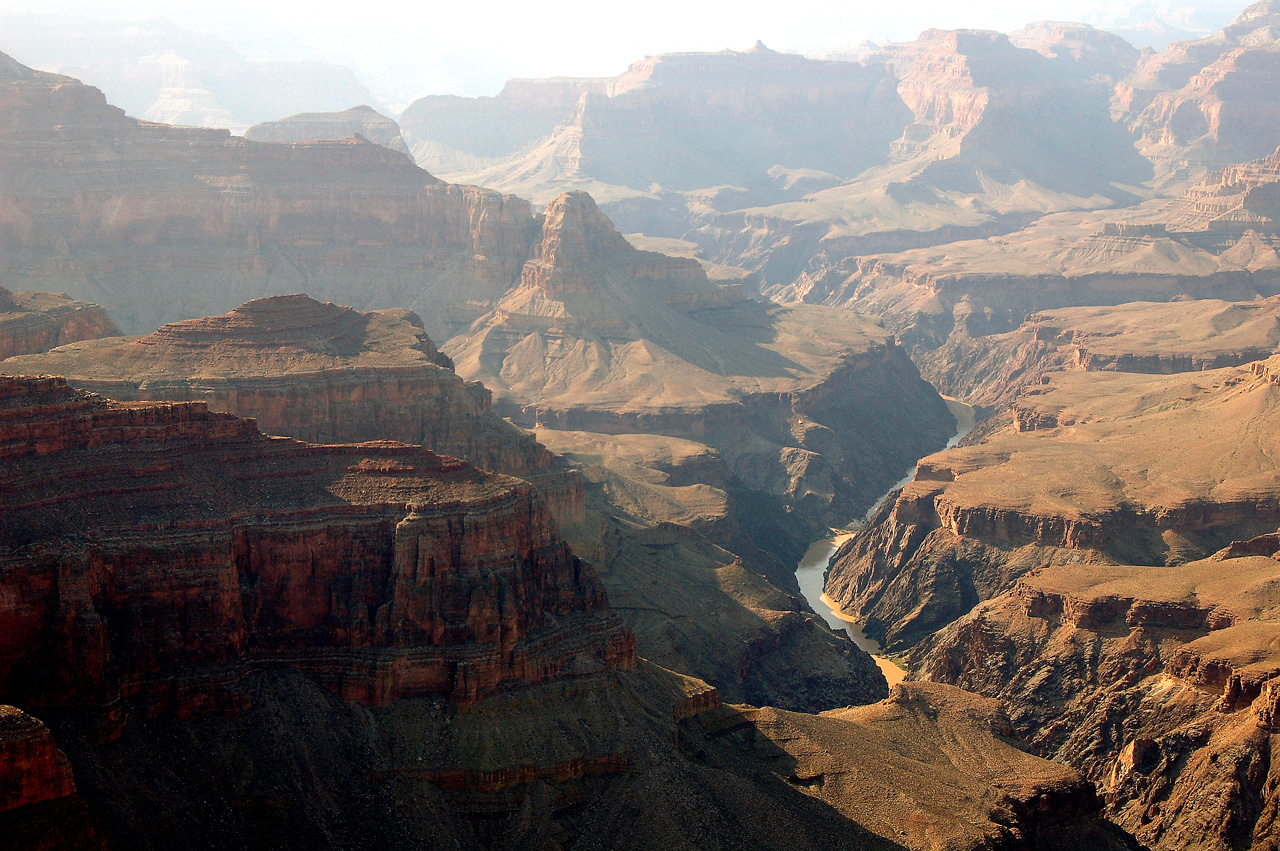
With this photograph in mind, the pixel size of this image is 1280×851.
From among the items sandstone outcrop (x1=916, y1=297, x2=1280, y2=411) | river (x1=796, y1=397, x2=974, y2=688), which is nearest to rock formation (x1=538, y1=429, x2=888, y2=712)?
river (x1=796, y1=397, x2=974, y2=688)

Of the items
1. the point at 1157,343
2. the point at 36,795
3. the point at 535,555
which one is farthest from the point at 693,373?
the point at 36,795

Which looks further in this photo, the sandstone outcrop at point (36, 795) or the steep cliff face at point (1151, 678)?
the steep cliff face at point (1151, 678)

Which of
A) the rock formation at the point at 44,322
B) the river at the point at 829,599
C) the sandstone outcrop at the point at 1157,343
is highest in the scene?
the rock formation at the point at 44,322

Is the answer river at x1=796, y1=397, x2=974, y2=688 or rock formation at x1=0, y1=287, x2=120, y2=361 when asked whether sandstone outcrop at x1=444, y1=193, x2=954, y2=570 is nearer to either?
river at x1=796, y1=397, x2=974, y2=688

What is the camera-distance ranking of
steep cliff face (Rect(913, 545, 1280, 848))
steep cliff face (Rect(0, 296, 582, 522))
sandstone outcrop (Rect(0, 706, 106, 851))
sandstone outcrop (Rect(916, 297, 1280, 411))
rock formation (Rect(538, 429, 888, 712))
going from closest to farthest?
1. sandstone outcrop (Rect(0, 706, 106, 851))
2. steep cliff face (Rect(913, 545, 1280, 848))
3. rock formation (Rect(538, 429, 888, 712))
4. steep cliff face (Rect(0, 296, 582, 522))
5. sandstone outcrop (Rect(916, 297, 1280, 411))

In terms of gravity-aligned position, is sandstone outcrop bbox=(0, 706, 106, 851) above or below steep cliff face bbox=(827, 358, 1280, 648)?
above

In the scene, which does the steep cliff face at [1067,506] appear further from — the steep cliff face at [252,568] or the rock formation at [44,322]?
the rock formation at [44,322]

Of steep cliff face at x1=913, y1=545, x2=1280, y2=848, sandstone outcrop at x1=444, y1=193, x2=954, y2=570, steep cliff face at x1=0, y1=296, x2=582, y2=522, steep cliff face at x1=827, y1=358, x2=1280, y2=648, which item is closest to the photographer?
steep cliff face at x1=913, y1=545, x2=1280, y2=848

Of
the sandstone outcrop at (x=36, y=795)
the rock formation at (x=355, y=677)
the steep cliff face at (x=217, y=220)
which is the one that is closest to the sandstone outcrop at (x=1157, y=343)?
the steep cliff face at (x=217, y=220)

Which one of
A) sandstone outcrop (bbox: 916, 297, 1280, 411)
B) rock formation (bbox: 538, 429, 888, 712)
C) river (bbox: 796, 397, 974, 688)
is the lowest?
river (bbox: 796, 397, 974, 688)
